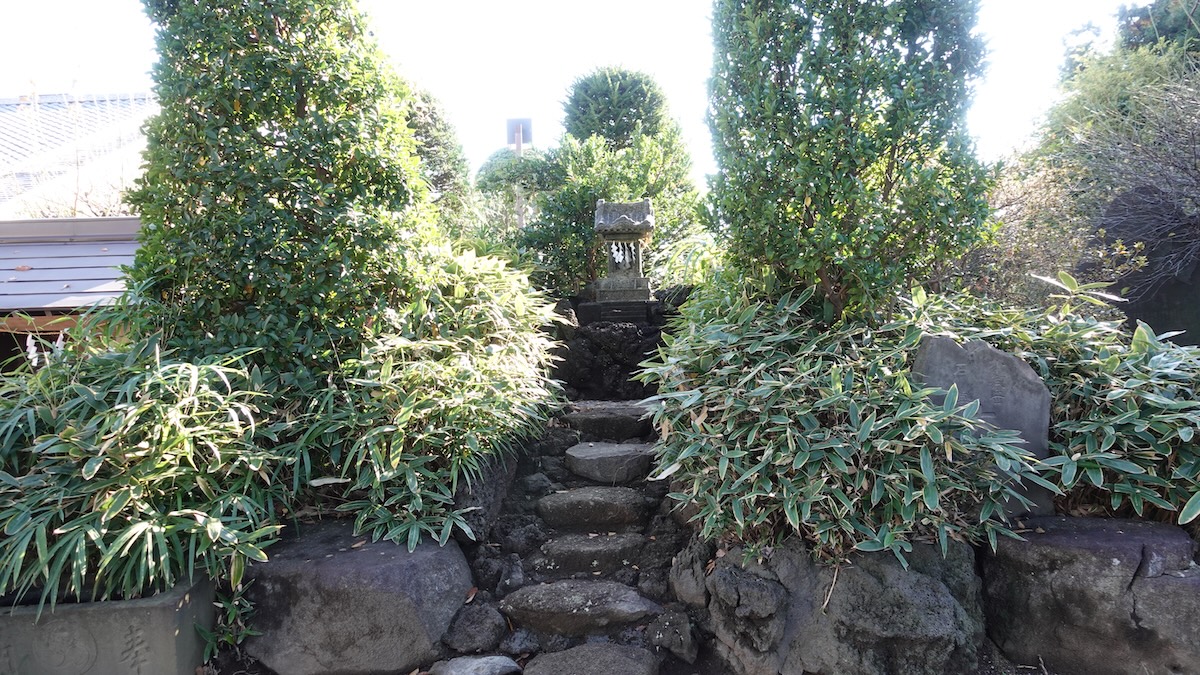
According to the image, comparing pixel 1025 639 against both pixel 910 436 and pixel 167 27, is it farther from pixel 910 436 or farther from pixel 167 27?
pixel 167 27

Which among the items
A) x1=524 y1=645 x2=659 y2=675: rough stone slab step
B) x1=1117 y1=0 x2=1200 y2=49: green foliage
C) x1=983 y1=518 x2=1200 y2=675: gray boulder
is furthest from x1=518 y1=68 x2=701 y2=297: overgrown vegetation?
x1=1117 y1=0 x2=1200 y2=49: green foliage

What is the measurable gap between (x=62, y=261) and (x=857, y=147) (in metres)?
5.17

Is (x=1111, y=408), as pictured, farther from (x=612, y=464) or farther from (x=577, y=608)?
(x=577, y=608)

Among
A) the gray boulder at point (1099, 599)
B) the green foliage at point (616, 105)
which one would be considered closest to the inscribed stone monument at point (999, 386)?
the gray boulder at point (1099, 599)

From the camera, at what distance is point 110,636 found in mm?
2381

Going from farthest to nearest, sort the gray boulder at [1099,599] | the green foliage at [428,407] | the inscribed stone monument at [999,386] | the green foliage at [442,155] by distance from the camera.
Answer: the green foliage at [442,155] < the green foliage at [428,407] < the inscribed stone monument at [999,386] < the gray boulder at [1099,599]

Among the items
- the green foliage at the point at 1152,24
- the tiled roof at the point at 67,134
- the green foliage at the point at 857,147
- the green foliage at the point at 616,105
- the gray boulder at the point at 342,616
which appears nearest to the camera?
the gray boulder at the point at 342,616

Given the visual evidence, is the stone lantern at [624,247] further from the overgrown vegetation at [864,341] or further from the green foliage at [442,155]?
the green foliage at [442,155]

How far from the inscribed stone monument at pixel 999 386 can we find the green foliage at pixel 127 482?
2.79 m

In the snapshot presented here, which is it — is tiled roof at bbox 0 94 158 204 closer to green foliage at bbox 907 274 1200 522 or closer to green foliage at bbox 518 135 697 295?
green foliage at bbox 518 135 697 295

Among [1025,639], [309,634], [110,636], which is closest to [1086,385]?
[1025,639]

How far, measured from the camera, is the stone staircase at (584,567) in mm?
2635

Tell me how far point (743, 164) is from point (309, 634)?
2754 millimetres

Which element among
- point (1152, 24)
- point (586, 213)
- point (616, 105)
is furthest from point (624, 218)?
point (1152, 24)
